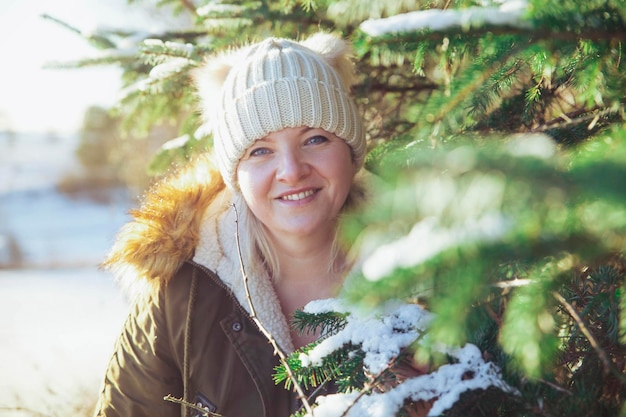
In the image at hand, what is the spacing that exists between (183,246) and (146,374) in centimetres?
49

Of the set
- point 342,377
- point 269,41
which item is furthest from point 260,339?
point 269,41

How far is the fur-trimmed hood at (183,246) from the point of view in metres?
2.11

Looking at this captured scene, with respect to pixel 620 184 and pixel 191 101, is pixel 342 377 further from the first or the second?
pixel 191 101

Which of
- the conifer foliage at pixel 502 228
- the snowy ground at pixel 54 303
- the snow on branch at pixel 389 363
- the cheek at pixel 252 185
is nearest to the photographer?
the conifer foliage at pixel 502 228

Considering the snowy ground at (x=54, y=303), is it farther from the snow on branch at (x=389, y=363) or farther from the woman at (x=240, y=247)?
the snow on branch at (x=389, y=363)

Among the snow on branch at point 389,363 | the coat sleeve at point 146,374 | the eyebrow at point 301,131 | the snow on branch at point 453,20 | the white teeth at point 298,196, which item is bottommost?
the coat sleeve at point 146,374

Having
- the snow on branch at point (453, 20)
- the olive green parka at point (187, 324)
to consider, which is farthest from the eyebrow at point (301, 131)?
the snow on branch at point (453, 20)

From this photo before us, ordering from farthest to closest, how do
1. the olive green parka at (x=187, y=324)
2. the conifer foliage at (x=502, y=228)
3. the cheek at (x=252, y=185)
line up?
the cheek at (x=252, y=185) < the olive green parka at (x=187, y=324) < the conifer foliage at (x=502, y=228)

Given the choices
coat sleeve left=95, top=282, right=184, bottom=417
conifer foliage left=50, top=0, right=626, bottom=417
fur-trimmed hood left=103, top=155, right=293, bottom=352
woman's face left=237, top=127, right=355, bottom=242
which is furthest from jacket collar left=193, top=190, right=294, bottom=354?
conifer foliage left=50, top=0, right=626, bottom=417

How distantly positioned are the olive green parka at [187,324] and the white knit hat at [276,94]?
0.97 feet

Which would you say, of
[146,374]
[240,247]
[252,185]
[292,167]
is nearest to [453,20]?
[292,167]

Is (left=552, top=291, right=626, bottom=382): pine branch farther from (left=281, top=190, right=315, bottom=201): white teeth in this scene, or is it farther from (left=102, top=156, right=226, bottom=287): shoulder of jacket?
(left=102, top=156, right=226, bottom=287): shoulder of jacket

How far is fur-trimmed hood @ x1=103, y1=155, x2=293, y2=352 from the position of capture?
6.91 ft

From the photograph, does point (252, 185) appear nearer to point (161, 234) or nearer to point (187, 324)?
point (161, 234)
